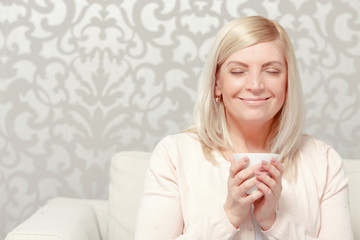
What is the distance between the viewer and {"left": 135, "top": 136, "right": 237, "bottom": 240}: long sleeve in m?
1.24

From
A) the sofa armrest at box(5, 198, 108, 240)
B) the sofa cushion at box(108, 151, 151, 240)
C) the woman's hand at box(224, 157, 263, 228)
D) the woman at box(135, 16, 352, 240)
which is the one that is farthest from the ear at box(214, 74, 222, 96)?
the sofa armrest at box(5, 198, 108, 240)

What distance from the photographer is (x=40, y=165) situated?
2.11 meters

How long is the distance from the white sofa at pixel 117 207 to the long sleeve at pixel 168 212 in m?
0.33

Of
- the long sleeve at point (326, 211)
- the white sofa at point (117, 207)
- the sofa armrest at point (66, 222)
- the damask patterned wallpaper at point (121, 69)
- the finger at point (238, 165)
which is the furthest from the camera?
the damask patterned wallpaper at point (121, 69)

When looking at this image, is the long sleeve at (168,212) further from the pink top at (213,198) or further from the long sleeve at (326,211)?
the long sleeve at (326,211)

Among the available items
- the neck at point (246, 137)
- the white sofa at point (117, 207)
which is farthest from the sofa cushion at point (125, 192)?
the neck at point (246, 137)

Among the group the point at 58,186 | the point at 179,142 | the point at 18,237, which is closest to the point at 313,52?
the point at 179,142

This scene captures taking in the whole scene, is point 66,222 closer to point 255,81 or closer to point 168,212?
point 168,212

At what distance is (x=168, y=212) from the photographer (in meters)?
1.33

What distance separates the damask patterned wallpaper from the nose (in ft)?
2.56

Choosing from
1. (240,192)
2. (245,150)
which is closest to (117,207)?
(245,150)

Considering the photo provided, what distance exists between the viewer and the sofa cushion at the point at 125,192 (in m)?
1.73

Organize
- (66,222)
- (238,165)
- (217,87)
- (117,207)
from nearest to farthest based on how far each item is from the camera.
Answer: (238,165), (217,87), (66,222), (117,207)

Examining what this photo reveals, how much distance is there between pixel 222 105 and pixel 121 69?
727mm
